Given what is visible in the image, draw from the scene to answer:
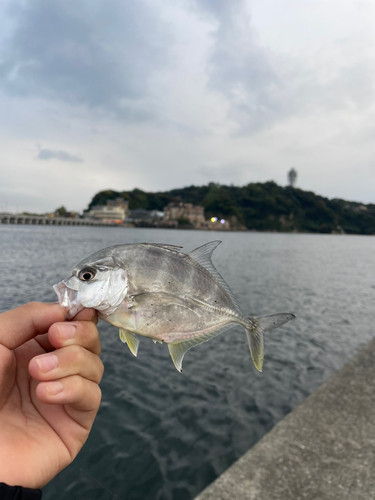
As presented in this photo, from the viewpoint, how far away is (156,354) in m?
12.8

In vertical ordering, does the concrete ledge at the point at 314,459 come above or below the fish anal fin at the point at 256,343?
below

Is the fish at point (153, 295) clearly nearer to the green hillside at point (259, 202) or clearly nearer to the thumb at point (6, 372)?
the thumb at point (6, 372)

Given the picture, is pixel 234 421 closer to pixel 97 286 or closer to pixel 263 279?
pixel 97 286

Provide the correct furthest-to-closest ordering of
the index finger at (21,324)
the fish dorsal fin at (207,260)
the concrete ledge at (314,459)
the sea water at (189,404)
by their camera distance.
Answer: the sea water at (189,404) < the concrete ledge at (314,459) < the index finger at (21,324) < the fish dorsal fin at (207,260)

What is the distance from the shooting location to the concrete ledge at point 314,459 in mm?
4945

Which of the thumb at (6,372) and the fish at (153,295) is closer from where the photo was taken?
the fish at (153,295)

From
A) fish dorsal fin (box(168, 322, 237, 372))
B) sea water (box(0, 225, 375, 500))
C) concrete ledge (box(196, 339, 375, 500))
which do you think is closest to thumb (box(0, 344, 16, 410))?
fish dorsal fin (box(168, 322, 237, 372))

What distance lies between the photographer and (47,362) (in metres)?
1.56

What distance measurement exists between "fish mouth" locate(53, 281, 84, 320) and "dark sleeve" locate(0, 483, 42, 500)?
0.92 meters

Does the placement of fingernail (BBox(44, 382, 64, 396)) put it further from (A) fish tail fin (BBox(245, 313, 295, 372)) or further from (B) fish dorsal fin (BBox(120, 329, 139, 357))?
(A) fish tail fin (BBox(245, 313, 295, 372))

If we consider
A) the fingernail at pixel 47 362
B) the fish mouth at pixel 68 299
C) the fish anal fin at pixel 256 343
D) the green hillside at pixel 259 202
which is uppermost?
the green hillside at pixel 259 202

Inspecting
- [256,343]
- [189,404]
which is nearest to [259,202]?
[189,404]

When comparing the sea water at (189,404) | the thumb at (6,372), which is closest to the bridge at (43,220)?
the sea water at (189,404)

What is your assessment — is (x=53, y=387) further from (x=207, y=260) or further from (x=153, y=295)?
(x=207, y=260)
